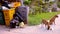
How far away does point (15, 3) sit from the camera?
9.05 meters

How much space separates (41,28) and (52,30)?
0.53m

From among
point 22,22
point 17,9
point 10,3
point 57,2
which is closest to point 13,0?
point 10,3

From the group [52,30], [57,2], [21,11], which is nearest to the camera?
[52,30]

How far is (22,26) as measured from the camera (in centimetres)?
810

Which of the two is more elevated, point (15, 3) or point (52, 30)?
point (15, 3)

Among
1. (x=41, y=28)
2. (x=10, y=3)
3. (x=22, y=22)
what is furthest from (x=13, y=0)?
(x=41, y=28)

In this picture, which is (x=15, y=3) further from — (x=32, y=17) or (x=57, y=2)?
(x=57, y=2)

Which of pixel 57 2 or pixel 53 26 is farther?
pixel 57 2

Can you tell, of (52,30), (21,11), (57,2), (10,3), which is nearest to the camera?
(52,30)

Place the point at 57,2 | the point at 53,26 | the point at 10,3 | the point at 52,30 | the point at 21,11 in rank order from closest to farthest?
the point at 52,30 < the point at 53,26 < the point at 21,11 < the point at 10,3 < the point at 57,2

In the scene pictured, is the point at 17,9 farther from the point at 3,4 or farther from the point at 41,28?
the point at 41,28

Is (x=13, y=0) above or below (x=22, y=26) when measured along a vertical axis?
above

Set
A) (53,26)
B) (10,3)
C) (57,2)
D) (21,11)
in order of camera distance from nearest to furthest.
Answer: (53,26)
(21,11)
(10,3)
(57,2)

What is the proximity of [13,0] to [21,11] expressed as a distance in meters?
1.20
